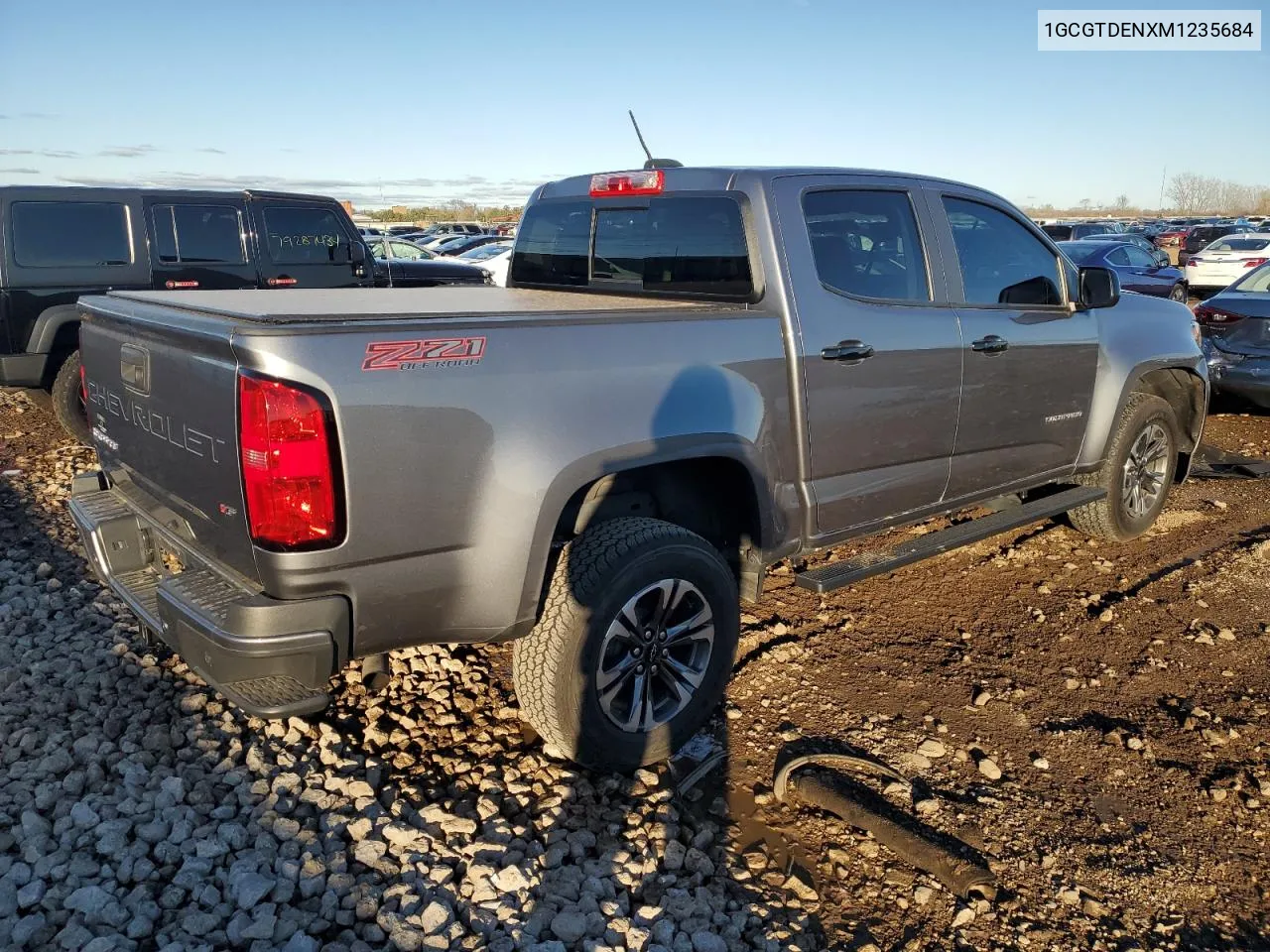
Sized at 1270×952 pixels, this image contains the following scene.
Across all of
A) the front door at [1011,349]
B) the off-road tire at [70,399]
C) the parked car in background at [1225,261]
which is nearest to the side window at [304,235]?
the off-road tire at [70,399]

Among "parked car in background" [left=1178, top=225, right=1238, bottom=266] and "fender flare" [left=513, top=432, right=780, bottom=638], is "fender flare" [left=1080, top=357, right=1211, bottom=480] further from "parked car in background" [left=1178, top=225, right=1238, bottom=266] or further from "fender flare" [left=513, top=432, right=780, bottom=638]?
"parked car in background" [left=1178, top=225, right=1238, bottom=266]

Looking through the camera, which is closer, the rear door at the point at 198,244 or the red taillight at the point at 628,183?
the red taillight at the point at 628,183

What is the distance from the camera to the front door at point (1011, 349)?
4.20 m

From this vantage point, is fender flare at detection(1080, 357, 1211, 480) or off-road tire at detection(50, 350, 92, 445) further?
off-road tire at detection(50, 350, 92, 445)

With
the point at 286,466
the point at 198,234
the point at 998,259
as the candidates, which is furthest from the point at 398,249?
the point at 286,466

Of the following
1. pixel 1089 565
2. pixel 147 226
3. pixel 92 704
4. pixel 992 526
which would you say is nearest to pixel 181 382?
pixel 92 704

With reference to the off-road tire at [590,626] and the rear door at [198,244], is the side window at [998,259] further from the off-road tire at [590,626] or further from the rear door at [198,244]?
the rear door at [198,244]

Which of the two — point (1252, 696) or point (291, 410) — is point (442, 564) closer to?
point (291, 410)

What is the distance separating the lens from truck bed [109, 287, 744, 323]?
8.74 ft

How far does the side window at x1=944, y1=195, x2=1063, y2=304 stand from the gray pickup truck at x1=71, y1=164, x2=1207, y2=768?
18mm

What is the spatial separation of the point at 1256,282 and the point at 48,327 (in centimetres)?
1064

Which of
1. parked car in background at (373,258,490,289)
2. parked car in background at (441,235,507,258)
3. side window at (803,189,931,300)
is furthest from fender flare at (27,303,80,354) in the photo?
parked car in background at (441,235,507,258)

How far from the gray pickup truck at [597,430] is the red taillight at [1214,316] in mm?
A: 4457

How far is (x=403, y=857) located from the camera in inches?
106
